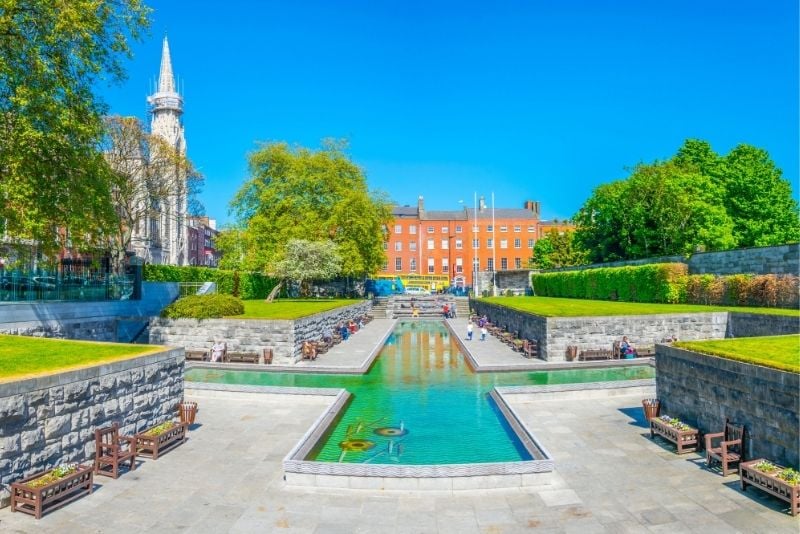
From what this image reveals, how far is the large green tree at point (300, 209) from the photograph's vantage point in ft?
147

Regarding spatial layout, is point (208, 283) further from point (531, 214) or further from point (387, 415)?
point (531, 214)

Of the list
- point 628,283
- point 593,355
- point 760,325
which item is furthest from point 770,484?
point 628,283

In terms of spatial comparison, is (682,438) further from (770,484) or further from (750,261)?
(750,261)

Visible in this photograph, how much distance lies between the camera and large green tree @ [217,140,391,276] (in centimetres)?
4466

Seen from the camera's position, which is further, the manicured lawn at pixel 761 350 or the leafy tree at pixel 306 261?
the leafy tree at pixel 306 261

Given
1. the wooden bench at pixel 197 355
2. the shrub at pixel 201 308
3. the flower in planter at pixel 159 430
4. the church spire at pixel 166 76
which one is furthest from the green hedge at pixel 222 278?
the church spire at pixel 166 76

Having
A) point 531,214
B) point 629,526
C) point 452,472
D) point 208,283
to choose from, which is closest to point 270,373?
point 452,472

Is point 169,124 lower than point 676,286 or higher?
higher

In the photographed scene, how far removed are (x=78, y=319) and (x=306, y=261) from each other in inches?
747

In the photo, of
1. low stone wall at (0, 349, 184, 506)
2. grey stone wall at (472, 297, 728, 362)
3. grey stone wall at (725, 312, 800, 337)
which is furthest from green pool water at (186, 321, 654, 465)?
grey stone wall at (725, 312, 800, 337)

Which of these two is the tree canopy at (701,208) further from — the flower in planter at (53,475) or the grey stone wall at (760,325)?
the flower in planter at (53,475)

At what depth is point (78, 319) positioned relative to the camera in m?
23.2

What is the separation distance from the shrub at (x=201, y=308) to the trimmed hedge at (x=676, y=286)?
2417 cm

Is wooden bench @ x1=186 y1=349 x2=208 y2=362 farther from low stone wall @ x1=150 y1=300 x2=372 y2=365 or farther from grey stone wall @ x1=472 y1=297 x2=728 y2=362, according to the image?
grey stone wall @ x1=472 y1=297 x2=728 y2=362
